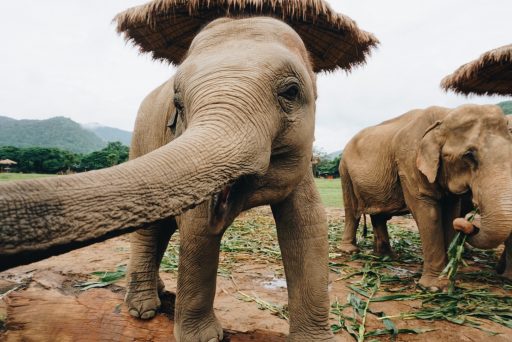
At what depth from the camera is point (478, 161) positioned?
125 inches

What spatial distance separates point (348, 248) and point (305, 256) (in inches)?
141

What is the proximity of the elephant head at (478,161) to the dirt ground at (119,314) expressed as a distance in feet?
2.44

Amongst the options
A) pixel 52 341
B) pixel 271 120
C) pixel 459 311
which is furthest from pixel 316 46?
pixel 52 341

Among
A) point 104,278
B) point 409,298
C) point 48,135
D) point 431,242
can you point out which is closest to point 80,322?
point 104,278

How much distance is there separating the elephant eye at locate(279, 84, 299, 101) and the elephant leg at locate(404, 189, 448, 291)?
273 centimetres

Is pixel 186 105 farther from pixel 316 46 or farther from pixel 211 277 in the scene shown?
pixel 316 46

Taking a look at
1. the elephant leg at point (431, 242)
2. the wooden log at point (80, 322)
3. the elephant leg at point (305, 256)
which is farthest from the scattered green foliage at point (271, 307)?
the elephant leg at point (431, 242)

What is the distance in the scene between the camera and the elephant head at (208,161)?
2.27ft

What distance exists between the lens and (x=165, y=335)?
221 centimetres

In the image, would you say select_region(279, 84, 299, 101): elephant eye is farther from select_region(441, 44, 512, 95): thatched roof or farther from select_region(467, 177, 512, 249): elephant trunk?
select_region(441, 44, 512, 95): thatched roof

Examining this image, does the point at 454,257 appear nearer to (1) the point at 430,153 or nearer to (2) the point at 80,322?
(1) the point at 430,153

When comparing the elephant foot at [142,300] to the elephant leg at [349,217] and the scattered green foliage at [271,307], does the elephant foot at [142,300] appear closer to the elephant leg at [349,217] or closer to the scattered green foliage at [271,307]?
the scattered green foliage at [271,307]

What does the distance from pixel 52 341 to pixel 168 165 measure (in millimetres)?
1930

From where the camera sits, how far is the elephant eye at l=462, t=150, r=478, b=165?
3.23m
